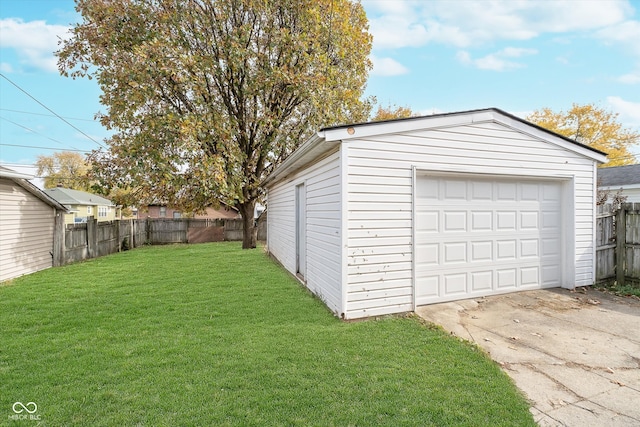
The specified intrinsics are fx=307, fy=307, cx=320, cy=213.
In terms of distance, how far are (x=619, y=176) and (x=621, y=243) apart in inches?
493

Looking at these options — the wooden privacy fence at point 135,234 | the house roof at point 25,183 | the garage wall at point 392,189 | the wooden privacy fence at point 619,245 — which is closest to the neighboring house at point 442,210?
the garage wall at point 392,189

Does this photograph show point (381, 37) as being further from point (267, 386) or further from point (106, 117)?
point (267, 386)

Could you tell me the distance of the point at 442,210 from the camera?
4.96m

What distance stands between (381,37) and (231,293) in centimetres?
1324

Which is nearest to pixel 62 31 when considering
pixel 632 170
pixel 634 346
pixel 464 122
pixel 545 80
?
pixel 464 122

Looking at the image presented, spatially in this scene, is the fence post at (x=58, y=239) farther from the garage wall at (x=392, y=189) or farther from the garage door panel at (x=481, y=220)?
the garage door panel at (x=481, y=220)

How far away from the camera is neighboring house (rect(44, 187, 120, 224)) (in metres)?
22.8

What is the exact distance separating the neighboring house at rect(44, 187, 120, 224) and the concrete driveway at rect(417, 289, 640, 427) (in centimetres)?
2058

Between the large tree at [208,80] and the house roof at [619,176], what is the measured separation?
12650 millimetres

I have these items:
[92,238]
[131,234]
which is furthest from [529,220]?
[131,234]

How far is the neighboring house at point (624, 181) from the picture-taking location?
13602 millimetres

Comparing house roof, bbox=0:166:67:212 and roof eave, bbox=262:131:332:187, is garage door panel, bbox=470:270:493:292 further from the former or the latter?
house roof, bbox=0:166:67:212

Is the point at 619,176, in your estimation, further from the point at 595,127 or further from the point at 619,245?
the point at 619,245

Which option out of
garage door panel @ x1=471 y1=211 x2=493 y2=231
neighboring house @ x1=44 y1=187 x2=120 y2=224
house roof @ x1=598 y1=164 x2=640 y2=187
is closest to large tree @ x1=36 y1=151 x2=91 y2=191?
neighboring house @ x1=44 y1=187 x2=120 y2=224
